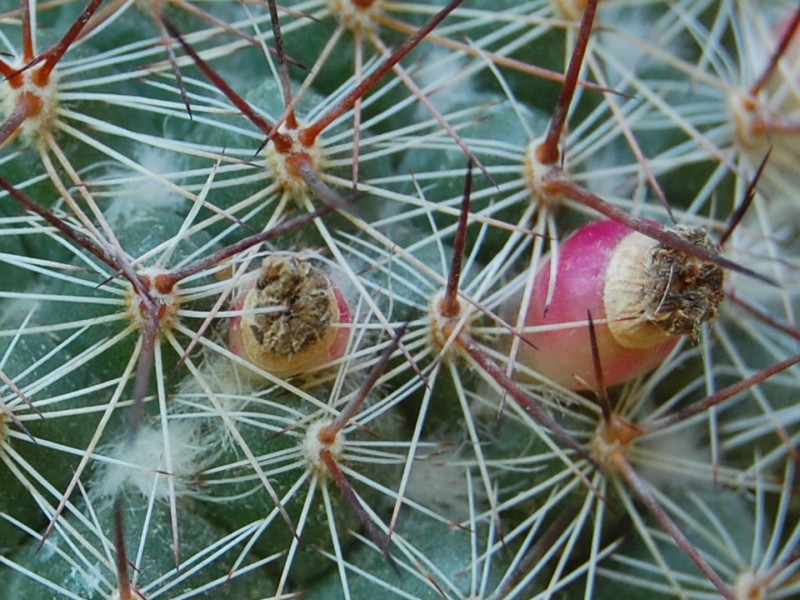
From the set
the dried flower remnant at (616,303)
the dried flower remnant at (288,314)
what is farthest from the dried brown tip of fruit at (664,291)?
the dried flower remnant at (288,314)

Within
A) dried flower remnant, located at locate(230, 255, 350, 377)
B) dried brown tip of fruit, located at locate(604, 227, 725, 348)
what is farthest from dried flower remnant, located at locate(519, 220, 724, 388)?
dried flower remnant, located at locate(230, 255, 350, 377)

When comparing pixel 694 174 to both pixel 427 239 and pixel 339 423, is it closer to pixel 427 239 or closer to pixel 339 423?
pixel 427 239

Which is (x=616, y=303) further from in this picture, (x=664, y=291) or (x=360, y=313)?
(x=360, y=313)

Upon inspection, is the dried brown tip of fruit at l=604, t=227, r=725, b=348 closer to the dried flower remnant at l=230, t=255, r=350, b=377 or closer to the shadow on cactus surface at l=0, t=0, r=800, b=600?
the shadow on cactus surface at l=0, t=0, r=800, b=600

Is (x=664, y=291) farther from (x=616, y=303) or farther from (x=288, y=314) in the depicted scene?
(x=288, y=314)

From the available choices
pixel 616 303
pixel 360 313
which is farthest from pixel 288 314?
pixel 616 303

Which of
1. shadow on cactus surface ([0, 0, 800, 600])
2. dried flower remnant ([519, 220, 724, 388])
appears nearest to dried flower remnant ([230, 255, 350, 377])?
shadow on cactus surface ([0, 0, 800, 600])

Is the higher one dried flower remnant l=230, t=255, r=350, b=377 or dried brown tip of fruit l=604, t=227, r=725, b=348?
dried brown tip of fruit l=604, t=227, r=725, b=348

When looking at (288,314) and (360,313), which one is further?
(360,313)
